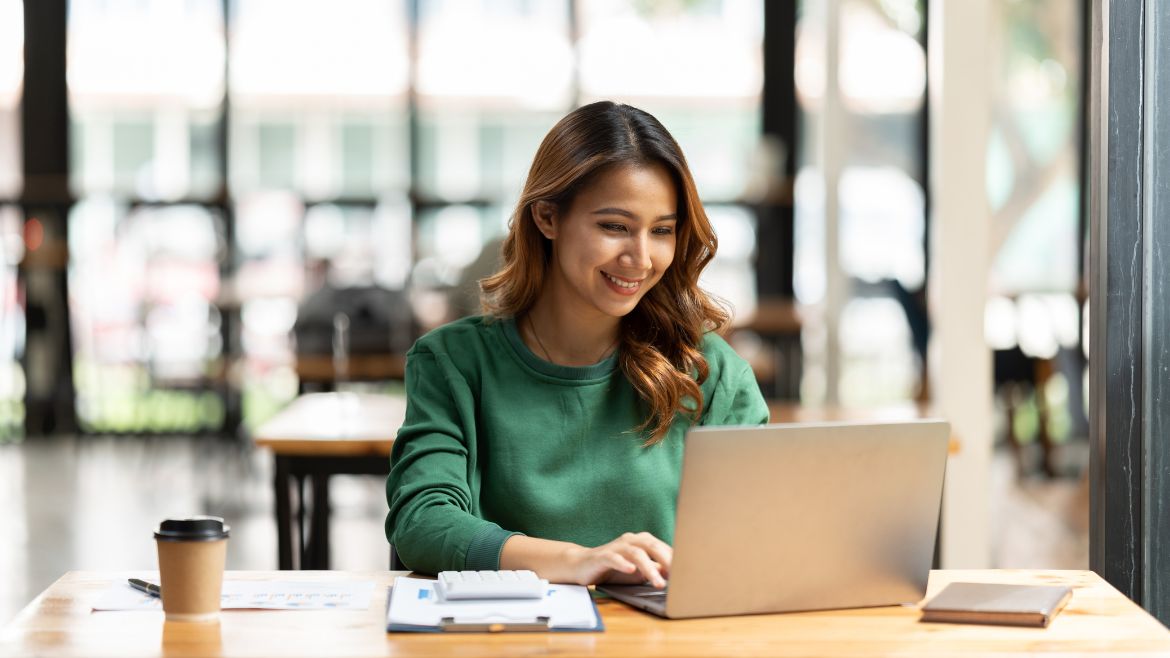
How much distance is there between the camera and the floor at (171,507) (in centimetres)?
488

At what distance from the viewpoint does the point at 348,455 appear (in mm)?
3191

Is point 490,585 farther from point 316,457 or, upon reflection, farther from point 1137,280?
point 316,457

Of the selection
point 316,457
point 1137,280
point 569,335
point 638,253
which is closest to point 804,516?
point 638,253

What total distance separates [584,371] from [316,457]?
144 cm

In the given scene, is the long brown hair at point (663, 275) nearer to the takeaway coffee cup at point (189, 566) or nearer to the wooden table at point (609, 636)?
the wooden table at point (609, 636)

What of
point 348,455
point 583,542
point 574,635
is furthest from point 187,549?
point 348,455

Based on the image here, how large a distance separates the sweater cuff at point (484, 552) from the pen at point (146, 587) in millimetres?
355

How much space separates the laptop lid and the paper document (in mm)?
376

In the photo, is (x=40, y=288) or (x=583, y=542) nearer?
(x=583, y=542)

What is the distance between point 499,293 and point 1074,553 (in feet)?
11.4

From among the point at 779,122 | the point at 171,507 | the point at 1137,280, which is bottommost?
the point at 171,507

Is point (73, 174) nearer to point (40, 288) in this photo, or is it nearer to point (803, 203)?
point (40, 288)

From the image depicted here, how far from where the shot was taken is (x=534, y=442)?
1.90 metres

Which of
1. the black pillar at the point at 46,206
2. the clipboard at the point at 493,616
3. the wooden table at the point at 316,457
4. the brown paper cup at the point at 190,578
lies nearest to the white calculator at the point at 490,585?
the clipboard at the point at 493,616
